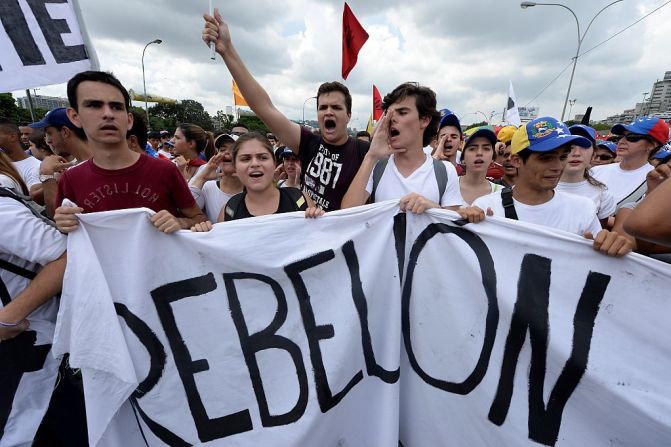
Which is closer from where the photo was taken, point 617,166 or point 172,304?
point 172,304

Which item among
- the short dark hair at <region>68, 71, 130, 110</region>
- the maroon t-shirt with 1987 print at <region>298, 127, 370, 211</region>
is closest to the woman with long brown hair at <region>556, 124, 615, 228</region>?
the maroon t-shirt with 1987 print at <region>298, 127, 370, 211</region>

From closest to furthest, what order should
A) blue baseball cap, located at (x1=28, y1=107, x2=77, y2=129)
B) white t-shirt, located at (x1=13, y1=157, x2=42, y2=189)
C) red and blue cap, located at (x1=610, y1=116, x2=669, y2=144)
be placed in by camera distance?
blue baseball cap, located at (x1=28, y1=107, x2=77, y2=129)
red and blue cap, located at (x1=610, y1=116, x2=669, y2=144)
white t-shirt, located at (x1=13, y1=157, x2=42, y2=189)

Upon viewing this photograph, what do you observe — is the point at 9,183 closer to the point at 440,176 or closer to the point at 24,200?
the point at 24,200

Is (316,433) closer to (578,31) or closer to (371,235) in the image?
(371,235)

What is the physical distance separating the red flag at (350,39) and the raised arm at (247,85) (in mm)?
2093

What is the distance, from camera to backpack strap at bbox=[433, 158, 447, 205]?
7.34 ft

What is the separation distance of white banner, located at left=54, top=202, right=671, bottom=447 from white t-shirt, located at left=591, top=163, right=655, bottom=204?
2592 millimetres

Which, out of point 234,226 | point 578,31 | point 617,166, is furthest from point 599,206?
point 578,31

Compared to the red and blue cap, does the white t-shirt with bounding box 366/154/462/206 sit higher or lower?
lower

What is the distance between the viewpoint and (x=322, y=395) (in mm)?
1803

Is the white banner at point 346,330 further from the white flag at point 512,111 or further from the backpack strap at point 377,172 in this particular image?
the white flag at point 512,111

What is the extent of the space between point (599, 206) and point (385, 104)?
2109 mm

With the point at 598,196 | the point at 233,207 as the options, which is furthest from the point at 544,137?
the point at 233,207

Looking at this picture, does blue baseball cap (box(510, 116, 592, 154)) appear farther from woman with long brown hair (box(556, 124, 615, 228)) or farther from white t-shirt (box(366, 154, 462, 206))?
woman with long brown hair (box(556, 124, 615, 228))
